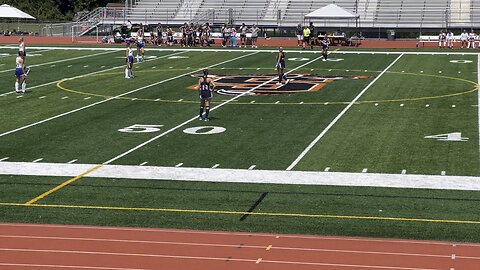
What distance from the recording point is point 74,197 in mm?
25266

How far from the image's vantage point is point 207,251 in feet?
67.1

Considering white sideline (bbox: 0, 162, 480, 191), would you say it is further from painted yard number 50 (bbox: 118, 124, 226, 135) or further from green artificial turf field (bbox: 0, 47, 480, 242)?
painted yard number 50 (bbox: 118, 124, 226, 135)

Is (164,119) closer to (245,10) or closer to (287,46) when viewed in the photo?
(287,46)

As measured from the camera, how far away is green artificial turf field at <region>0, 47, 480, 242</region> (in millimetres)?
23453

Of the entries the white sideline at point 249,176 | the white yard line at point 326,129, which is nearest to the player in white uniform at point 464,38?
the white yard line at point 326,129

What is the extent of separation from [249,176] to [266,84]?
22.4 m

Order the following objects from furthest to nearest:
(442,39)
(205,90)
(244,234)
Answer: (442,39) < (205,90) < (244,234)

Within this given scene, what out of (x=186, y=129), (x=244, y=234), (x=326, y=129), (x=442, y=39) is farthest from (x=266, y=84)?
(x=442, y=39)

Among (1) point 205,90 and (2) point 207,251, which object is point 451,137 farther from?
(2) point 207,251

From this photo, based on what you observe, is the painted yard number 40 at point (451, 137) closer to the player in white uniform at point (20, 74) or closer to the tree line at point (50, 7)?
the player in white uniform at point (20, 74)

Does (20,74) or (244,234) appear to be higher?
(20,74)

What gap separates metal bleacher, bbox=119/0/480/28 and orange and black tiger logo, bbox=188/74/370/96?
39.9 m

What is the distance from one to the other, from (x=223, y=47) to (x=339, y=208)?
182 ft

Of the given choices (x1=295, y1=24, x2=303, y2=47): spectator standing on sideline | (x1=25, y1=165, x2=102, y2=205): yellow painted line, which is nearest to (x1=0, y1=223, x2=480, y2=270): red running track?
(x1=25, y1=165, x2=102, y2=205): yellow painted line
